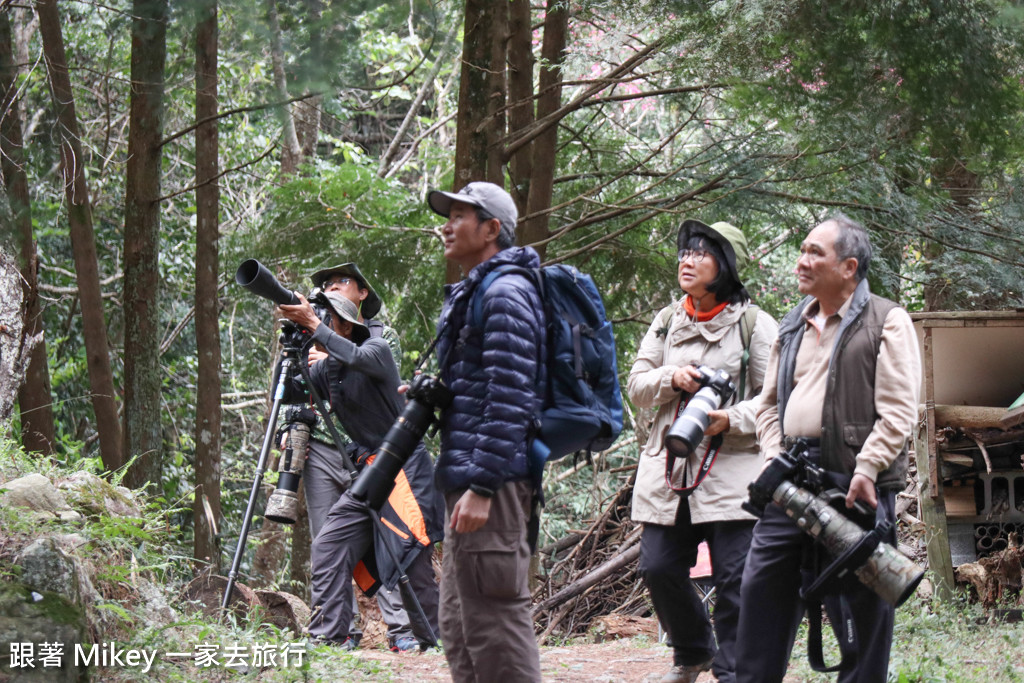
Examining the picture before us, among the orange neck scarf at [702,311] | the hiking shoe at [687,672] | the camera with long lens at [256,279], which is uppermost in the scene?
the camera with long lens at [256,279]

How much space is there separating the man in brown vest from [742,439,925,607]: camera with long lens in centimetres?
8

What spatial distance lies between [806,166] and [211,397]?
558 cm

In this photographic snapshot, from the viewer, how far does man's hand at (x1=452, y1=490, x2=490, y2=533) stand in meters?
3.38

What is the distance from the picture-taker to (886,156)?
24.1 feet

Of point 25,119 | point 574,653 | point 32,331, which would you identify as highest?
point 25,119

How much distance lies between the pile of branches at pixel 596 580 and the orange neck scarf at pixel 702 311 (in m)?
3.99

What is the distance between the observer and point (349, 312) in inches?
247

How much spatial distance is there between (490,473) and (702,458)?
1458 mm

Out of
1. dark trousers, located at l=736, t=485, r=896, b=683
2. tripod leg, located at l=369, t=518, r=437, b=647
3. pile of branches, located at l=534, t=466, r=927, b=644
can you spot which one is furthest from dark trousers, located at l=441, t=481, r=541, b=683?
pile of branches, located at l=534, t=466, r=927, b=644

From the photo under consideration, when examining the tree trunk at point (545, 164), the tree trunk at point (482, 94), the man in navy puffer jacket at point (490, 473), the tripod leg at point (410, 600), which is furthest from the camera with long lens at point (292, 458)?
the tree trunk at point (545, 164)

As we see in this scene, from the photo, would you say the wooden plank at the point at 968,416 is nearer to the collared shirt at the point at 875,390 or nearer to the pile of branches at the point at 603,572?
the pile of branches at the point at 603,572

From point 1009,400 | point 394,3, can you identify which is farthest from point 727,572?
point 1009,400

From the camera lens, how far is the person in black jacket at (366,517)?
595 centimetres

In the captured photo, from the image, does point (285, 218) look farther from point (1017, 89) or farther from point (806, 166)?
point (1017, 89)
